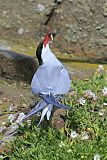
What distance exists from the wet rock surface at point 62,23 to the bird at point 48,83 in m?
2.68

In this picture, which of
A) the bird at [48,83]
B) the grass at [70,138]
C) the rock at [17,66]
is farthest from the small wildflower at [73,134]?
the rock at [17,66]

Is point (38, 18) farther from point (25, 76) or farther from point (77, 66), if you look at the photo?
point (25, 76)

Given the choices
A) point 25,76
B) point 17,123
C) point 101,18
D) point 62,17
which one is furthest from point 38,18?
point 17,123

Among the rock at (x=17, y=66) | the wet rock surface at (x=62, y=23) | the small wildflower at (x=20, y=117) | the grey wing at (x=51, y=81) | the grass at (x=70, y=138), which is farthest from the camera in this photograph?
the wet rock surface at (x=62, y=23)

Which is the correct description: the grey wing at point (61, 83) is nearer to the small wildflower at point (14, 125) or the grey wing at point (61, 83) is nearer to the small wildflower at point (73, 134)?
the small wildflower at point (73, 134)

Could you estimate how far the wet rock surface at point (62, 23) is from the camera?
258 inches

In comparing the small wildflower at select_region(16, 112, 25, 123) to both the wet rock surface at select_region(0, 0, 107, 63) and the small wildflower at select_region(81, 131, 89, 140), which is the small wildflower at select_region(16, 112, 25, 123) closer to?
the small wildflower at select_region(81, 131, 89, 140)

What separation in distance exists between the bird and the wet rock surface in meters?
2.68

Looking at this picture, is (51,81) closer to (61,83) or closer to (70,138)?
(61,83)

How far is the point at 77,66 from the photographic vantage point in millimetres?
5992

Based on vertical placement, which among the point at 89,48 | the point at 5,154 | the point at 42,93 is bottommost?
the point at 89,48

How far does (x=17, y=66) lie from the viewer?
5.25 m

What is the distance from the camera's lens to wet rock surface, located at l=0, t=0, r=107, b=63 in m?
6.55

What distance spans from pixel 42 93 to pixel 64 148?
13.0 inches
